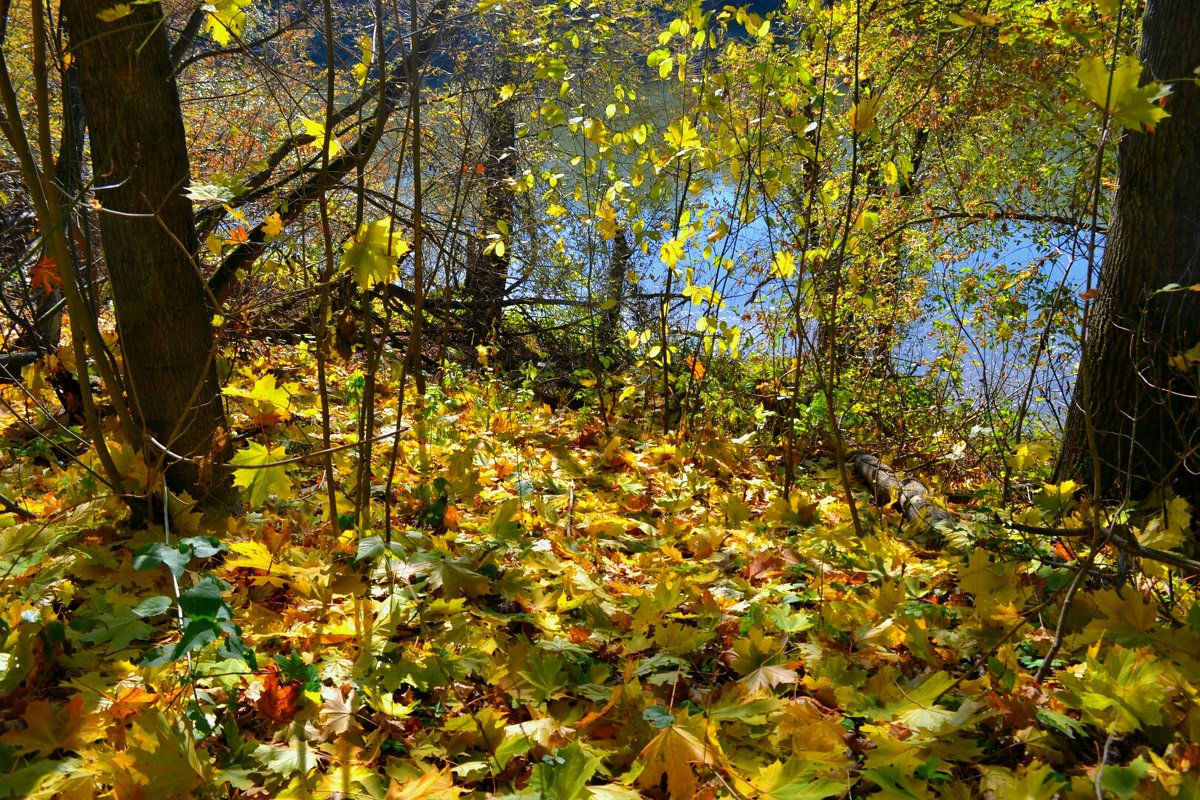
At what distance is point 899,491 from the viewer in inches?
126

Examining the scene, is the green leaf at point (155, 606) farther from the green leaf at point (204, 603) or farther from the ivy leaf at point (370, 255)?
the ivy leaf at point (370, 255)

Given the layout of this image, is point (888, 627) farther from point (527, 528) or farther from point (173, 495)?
point (173, 495)

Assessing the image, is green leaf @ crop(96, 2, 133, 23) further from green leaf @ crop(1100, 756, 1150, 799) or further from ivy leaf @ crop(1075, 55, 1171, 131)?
green leaf @ crop(1100, 756, 1150, 799)

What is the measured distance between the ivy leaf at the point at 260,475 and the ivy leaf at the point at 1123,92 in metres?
1.86

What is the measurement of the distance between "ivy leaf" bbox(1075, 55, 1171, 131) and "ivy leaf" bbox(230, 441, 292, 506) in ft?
6.12

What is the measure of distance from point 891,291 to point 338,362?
3.93 metres

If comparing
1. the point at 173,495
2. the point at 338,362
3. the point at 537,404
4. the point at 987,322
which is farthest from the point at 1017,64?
the point at 173,495

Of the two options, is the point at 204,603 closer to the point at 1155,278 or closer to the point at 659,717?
the point at 659,717

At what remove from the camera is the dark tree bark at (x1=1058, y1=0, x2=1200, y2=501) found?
2566 mm

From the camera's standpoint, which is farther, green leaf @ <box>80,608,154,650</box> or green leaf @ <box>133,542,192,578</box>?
green leaf @ <box>80,608,154,650</box>

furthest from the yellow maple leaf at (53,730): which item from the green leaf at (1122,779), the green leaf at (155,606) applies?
the green leaf at (1122,779)

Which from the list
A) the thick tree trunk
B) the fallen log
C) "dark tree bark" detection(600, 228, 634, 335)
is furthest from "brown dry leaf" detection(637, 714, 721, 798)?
"dark tree bark" detection(600, 228, 634, 335)

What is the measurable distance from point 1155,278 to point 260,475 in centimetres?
297

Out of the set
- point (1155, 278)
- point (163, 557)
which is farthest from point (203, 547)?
point (1155, 278)
